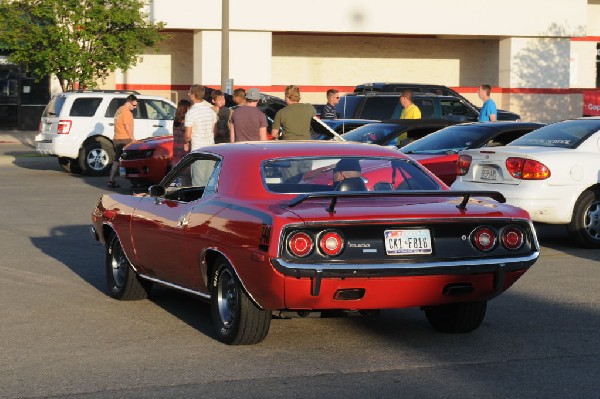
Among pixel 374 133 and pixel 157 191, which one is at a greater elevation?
pixel 374 133

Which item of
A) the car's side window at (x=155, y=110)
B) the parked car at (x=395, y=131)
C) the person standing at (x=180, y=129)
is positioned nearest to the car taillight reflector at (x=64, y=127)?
the car's side window at (x=155, y=110)

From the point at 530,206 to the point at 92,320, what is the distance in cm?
569

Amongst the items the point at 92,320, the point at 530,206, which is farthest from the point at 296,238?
the point at 530,206

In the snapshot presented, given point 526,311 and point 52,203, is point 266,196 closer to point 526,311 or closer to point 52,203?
point 526,311

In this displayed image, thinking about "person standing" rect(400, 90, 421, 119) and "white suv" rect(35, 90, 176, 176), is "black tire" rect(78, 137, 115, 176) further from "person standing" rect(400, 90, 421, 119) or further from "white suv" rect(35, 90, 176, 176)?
"person standing" rect(400, 90, 421, 119)

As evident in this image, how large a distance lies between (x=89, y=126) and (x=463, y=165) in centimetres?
1337

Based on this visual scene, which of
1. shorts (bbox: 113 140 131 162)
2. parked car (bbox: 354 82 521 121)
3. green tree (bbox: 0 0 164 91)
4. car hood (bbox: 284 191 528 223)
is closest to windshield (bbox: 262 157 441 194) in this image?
car hood (bbox: 284 191 528 223)

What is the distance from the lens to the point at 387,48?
4981cm

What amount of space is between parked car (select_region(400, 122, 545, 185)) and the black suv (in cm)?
919

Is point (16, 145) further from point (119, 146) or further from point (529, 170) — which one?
point (529, 170)

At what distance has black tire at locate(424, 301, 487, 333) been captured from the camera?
348 inches

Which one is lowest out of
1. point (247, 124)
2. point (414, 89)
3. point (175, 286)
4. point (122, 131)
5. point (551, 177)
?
point (175, 286)

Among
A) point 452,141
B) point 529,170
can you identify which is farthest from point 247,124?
point 529,170

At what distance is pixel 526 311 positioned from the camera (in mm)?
9906
